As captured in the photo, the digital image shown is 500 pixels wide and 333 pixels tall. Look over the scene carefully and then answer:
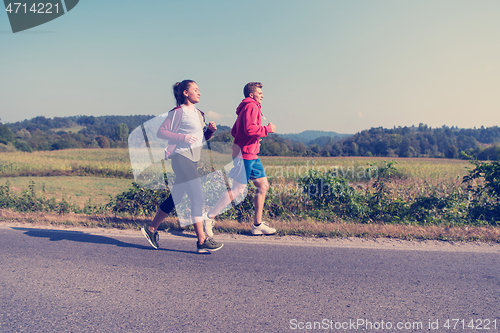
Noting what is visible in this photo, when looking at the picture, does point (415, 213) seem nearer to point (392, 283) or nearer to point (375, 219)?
point (375, 219)

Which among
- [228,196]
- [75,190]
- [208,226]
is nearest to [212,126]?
[228,196]

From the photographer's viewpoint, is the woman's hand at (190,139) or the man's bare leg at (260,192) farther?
the man's bare leg at (260,192)

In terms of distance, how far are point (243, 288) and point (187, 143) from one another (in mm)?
1765

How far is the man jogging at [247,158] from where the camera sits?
13.1ft

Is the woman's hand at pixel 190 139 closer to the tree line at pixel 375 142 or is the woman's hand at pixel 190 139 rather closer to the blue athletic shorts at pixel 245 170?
the blue athletic shorts at pixel 245 170

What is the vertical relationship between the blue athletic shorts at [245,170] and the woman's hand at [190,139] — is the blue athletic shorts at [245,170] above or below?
below

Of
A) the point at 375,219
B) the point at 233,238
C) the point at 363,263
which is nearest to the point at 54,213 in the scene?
the point at 233,238

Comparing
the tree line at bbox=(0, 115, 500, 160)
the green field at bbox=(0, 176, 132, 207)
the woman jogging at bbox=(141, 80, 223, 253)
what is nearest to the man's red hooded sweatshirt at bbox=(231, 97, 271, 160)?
the woman jogging at bbox=(141, 80, 223, 253)

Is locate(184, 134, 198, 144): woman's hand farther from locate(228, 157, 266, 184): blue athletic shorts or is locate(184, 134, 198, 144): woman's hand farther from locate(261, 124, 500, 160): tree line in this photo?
locate(261, 124, 500, 160): tree line

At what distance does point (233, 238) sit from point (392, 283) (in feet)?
7.10

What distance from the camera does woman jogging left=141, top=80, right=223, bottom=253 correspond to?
138 inches

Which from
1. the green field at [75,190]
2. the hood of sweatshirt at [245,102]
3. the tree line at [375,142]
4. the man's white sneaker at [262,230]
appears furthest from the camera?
the tree line at [375,142]

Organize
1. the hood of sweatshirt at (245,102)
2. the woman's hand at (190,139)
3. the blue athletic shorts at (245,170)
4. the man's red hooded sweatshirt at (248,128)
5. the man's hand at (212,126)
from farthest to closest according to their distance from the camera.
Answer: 1. the blue athletic shorts at (245,170)
2. the hood of sweatshirt at (245,102)
3. the man's red hooded sweatshirt at (248,128)
4. the man's hand at (212,126)
5. the woman's hand at (190,139)

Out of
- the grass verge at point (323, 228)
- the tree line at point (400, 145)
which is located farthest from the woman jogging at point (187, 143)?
the tree line at point (400, 145)
